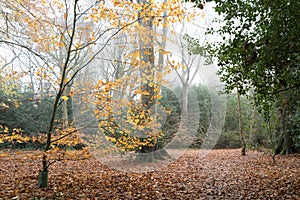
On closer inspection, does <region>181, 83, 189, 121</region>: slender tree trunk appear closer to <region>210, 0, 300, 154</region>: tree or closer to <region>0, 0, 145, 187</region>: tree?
<region>0, 0, 145, 187</region>: tree

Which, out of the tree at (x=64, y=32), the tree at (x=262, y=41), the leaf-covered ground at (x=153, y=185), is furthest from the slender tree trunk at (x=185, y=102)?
the tree at (x=262, y=41)

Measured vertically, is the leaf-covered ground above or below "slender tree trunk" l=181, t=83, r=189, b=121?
below

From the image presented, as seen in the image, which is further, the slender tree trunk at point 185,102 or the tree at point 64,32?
the slender tree trunk at point 185,102

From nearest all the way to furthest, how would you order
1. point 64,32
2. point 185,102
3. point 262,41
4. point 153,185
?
point 262,41
point 153,185
point 64,32
point 185,102

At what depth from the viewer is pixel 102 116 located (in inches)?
181

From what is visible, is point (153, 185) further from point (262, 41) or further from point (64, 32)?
point (64, 32)

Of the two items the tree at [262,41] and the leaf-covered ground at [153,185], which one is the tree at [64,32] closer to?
the leaf-covered ground at [153,185]

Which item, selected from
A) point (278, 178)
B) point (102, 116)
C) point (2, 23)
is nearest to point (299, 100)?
point (278, 178)

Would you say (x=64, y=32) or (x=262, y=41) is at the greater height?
(x=64, y=32)

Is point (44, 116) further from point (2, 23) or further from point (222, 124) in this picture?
point (222, 124)

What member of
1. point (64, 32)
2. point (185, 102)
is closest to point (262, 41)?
point (64, 32)

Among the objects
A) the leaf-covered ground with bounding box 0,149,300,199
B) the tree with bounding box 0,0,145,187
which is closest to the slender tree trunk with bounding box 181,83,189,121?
the leaf-covered ground with bounding box 0,149,300,199

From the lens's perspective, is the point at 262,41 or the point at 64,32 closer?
the point at 262,41

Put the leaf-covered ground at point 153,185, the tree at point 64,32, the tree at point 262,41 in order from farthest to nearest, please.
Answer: the tree at point 64,32 → the leaf-covered ground at point 153,185 → the tree at point 262,41
